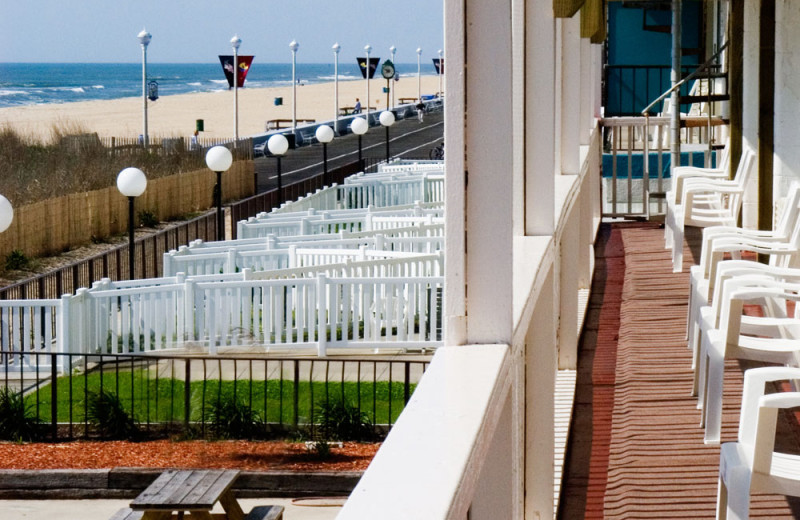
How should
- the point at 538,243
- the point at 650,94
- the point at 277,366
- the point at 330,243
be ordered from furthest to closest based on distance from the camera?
the point at 650,94, the point at 330,243, the point at 277,366, the point at 538,243

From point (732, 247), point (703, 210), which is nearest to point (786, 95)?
point (703, 210)

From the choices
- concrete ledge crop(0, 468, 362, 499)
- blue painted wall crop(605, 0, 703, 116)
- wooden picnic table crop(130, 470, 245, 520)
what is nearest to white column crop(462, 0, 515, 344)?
wooden picnic table crop(130, 470, 245, 520)

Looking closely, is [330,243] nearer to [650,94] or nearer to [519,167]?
[650,94]

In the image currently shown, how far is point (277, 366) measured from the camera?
14.2m

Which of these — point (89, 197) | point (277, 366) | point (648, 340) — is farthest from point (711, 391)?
point (89, 197)

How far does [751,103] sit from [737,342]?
21.2 ft

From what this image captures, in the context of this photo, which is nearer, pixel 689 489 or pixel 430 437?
pixel 430 437

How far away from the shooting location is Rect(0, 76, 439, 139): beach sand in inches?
3372

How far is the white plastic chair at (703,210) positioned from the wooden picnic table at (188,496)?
3329mm

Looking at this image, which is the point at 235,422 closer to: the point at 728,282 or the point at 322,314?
the point at 322,314

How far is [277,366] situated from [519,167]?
32.5 ft

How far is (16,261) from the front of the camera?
2464cm

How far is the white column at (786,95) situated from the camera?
910 centimetres

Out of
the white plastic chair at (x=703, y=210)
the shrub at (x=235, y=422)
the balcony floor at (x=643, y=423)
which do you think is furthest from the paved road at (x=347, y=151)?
the balcony floor at (x=643, y=423)
